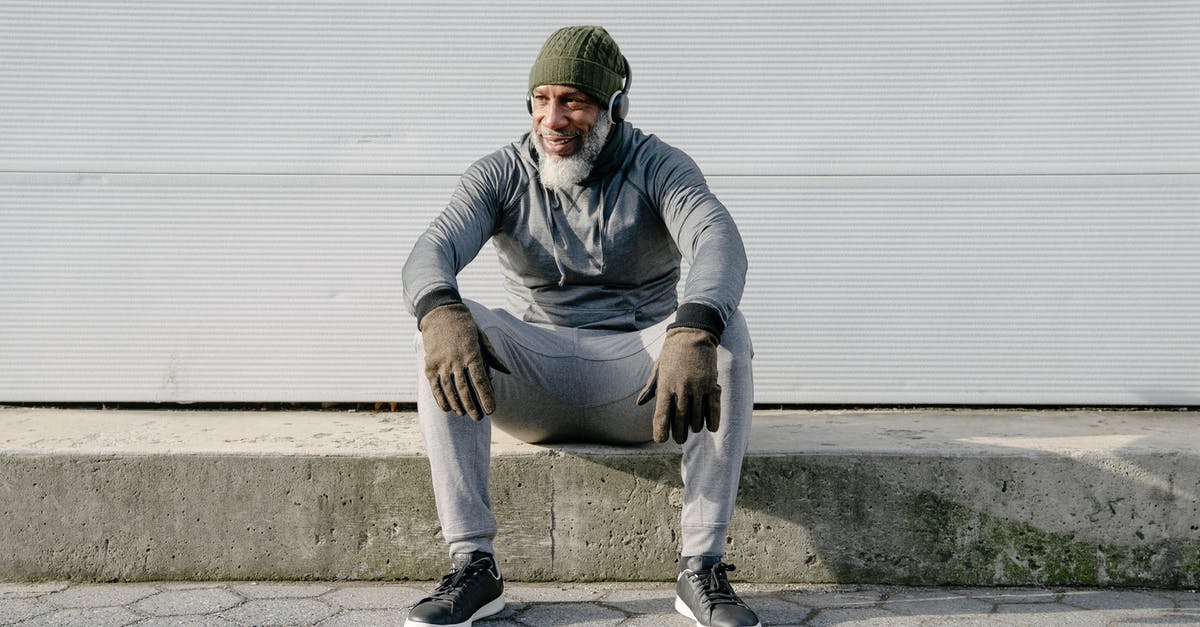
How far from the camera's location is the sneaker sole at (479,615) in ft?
8.59

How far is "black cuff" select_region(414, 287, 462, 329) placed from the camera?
272 centimetres

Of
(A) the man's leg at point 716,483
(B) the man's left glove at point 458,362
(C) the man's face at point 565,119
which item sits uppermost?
(C) the man's face at point 565,119

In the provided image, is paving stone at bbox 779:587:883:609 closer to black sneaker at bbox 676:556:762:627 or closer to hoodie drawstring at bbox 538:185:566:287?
black sneaker at bbox 676:556:762:627

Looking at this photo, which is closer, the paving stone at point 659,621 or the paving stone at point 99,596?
the paving stone at point 659,621

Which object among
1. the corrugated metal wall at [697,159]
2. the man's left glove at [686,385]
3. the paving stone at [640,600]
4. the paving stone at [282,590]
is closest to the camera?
the man's left glove at [686,385]

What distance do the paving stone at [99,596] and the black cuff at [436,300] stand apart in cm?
111

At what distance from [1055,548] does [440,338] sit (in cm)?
177

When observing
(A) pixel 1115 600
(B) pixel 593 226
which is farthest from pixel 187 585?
(A) pixel 1115 600

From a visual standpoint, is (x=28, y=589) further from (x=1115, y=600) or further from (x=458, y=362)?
(x=1115, y=600)

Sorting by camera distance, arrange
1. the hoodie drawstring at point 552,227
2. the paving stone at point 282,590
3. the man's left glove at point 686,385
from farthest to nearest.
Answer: the hoodie drawstring at point 552,227 < the paving stone at point 282,590 < the man's left glove at point 686,385

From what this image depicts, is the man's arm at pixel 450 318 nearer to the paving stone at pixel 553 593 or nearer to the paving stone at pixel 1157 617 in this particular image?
the paving stone at pixel 553 593

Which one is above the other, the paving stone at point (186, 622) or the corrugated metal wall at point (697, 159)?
the corrugated metal wall at point (697, 159)

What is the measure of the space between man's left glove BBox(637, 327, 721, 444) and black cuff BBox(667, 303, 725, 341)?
0.01 m

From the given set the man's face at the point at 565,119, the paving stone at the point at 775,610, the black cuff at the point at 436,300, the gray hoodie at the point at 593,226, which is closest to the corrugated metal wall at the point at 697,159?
the gray hoodie at the point at 593,226
